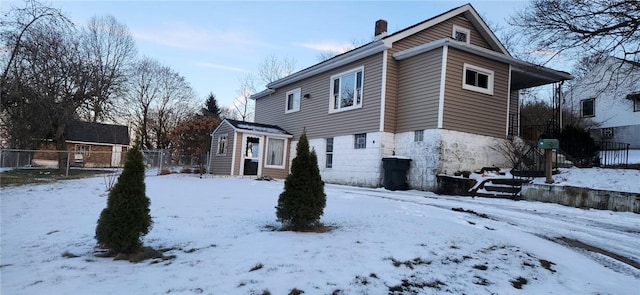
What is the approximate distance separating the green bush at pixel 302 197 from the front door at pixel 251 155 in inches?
514

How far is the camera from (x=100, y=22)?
93.8ft

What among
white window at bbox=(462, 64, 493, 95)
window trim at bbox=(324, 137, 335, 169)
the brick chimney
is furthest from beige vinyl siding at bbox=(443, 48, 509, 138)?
window trim at bbox=(324, 137, 335, 169)

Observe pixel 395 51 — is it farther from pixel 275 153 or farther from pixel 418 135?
pixel 275 153

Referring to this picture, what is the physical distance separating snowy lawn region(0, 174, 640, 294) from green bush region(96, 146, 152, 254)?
0.22m

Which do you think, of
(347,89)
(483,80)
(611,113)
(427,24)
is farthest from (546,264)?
(611,113)

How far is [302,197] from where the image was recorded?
203 inches

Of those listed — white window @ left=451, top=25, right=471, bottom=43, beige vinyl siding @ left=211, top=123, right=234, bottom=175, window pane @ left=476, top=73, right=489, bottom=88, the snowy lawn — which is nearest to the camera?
the snowy lawn

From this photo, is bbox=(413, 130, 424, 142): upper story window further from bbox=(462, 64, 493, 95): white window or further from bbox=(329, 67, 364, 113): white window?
bbox=(329, 67, 364, 113): white window

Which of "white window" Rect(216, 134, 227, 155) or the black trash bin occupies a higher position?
"white window" Rect(216, 134, 227, 155)

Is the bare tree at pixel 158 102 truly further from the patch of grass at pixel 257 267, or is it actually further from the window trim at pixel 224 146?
the patch of grass at pixel 257 267

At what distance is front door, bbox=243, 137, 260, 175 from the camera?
18203mm

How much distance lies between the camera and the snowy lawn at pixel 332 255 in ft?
10.8

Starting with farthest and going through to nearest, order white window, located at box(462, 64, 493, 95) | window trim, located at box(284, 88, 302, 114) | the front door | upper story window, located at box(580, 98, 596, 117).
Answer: upper story window, located at box(580, 98, 596, 117) < window trim, located at box(284, 88, 302, 114) < the front door < white window, located at box(462, 64, 493, 95)

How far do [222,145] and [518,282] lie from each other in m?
16.9
